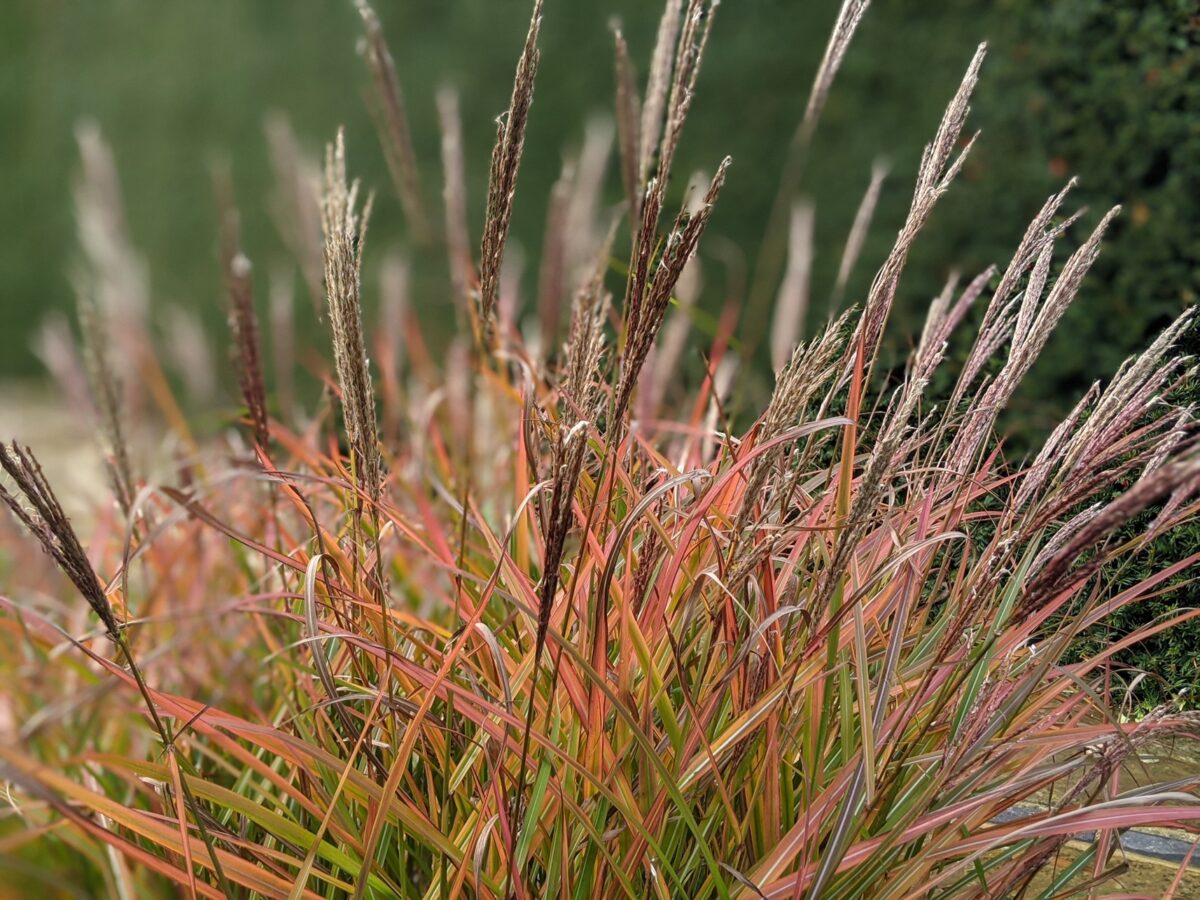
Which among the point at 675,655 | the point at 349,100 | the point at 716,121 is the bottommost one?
the point at 675,655

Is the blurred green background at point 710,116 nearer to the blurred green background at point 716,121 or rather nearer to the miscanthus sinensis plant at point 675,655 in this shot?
the blurred green background at point 716,121

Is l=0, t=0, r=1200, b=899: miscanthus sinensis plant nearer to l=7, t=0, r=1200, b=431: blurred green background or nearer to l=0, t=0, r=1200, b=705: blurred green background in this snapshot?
l=0, t=0, r=1200, b=705: blurred green background

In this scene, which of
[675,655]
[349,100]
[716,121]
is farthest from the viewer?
[349,100]

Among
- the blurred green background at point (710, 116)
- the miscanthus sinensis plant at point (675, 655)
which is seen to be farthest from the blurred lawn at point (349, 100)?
the miscanthus sinensis plant at point (675, 655)

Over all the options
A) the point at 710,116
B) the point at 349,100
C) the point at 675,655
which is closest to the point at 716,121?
the point at 710,116

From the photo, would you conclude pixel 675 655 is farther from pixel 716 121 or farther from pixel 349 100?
pixel 349 100

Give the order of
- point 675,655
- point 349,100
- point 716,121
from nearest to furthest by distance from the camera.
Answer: point 675,655 < point 716,121 < point 349,100

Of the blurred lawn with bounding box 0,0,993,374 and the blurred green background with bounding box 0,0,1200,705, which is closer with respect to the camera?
the blurred green background with bounding box 0,0,1200,705

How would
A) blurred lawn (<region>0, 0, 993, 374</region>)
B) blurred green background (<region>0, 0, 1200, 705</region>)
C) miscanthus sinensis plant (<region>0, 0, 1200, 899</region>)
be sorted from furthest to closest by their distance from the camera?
blurred lawn (<region>0, 0, 993, 374</region>)
blurred green background (<region>0, 0, 1200, 705</region>)
miscanthus sinensis plant (<region>0, 0, 1200, 899</region>)

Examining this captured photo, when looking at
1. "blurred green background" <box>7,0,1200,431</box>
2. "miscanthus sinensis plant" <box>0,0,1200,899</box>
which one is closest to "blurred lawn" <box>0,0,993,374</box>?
"blurred green background" <box>7,0,1200,431</box>
